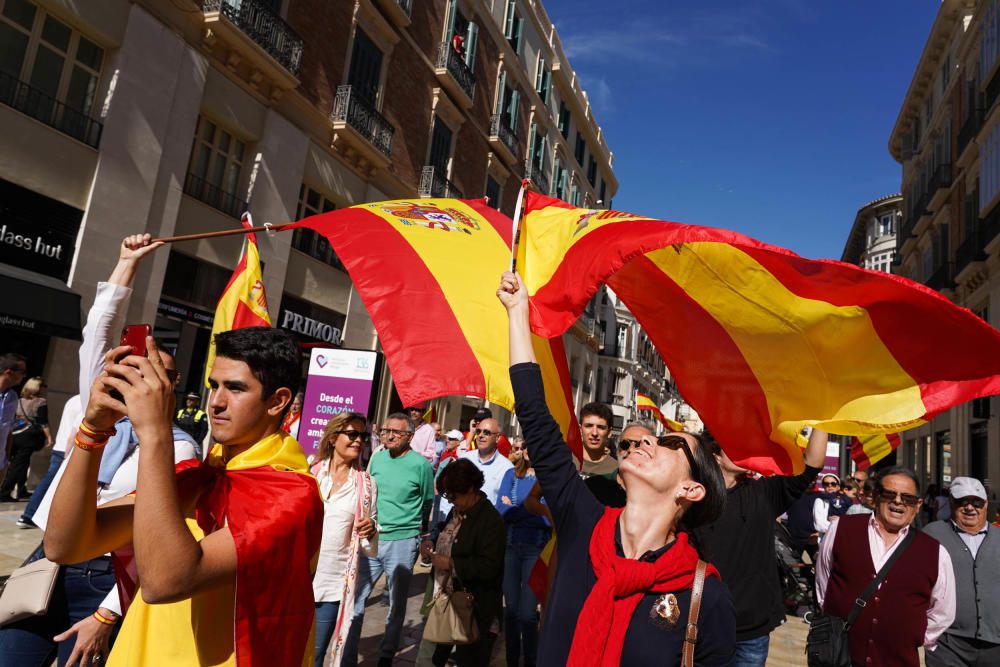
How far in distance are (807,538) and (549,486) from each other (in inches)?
357

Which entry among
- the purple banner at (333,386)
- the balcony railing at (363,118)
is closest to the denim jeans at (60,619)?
the purple banner at (333,386)

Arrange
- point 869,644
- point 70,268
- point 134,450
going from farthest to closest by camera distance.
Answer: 1. point 70,268
2. point 869,644
3. point 134,450

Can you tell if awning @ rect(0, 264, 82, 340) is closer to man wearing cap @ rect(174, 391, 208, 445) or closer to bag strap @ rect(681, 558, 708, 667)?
man wearing cap @ rect(174, 391, 208, 445)

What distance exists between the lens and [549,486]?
2.53 metres

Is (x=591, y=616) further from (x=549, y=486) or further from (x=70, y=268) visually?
(x=70, y=268)

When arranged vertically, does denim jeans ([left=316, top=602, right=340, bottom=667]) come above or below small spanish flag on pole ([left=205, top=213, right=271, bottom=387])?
below

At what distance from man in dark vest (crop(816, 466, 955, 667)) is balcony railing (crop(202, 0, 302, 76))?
43.8 feet

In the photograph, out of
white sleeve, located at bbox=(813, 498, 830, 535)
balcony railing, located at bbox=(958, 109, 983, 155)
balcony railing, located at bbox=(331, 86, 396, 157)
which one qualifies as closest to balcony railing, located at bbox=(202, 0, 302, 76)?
balcony railing, located at bbox=(331, 86, 396, 157)

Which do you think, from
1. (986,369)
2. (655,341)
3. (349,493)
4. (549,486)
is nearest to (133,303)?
(349,493)

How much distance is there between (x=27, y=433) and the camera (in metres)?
9.86

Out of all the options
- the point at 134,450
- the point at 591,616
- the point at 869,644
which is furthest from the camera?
the point at 869,644

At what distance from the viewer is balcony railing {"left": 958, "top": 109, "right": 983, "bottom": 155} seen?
22.2 meters

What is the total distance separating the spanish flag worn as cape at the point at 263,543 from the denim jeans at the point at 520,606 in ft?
11.6

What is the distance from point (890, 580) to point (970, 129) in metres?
24.3
